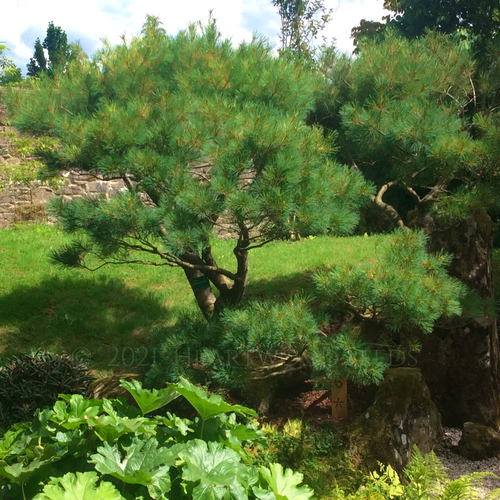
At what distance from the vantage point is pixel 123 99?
3.96m

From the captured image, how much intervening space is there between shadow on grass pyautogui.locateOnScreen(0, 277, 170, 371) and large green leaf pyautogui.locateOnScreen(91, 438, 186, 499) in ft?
8.26

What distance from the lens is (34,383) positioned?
394cm

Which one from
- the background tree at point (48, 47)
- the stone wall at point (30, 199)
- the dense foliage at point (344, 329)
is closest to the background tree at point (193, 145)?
the dense foliage at point (344, 329)

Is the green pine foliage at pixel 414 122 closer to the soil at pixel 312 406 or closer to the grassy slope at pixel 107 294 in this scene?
the grassy slope at pixel 107 294

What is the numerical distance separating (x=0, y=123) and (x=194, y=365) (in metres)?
6.42

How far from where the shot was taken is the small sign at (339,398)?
357 cm

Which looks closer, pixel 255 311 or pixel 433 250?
pixel 255 311

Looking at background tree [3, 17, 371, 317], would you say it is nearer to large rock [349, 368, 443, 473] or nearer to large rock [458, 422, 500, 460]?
large rock [349, 368, 443, 473]

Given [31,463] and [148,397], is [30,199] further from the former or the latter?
[31,463]

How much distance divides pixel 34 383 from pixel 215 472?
2.75 metres

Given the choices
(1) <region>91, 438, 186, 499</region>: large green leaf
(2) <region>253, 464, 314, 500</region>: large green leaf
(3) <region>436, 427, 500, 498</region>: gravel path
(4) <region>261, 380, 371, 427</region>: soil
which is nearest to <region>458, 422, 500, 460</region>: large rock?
(3) <region>436, 427, 500, 498</region>: gravel path

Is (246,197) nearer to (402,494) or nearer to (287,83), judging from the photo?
(287,83)

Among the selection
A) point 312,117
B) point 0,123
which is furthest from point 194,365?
point 0,123

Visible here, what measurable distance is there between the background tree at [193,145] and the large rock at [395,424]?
1.09 metres
